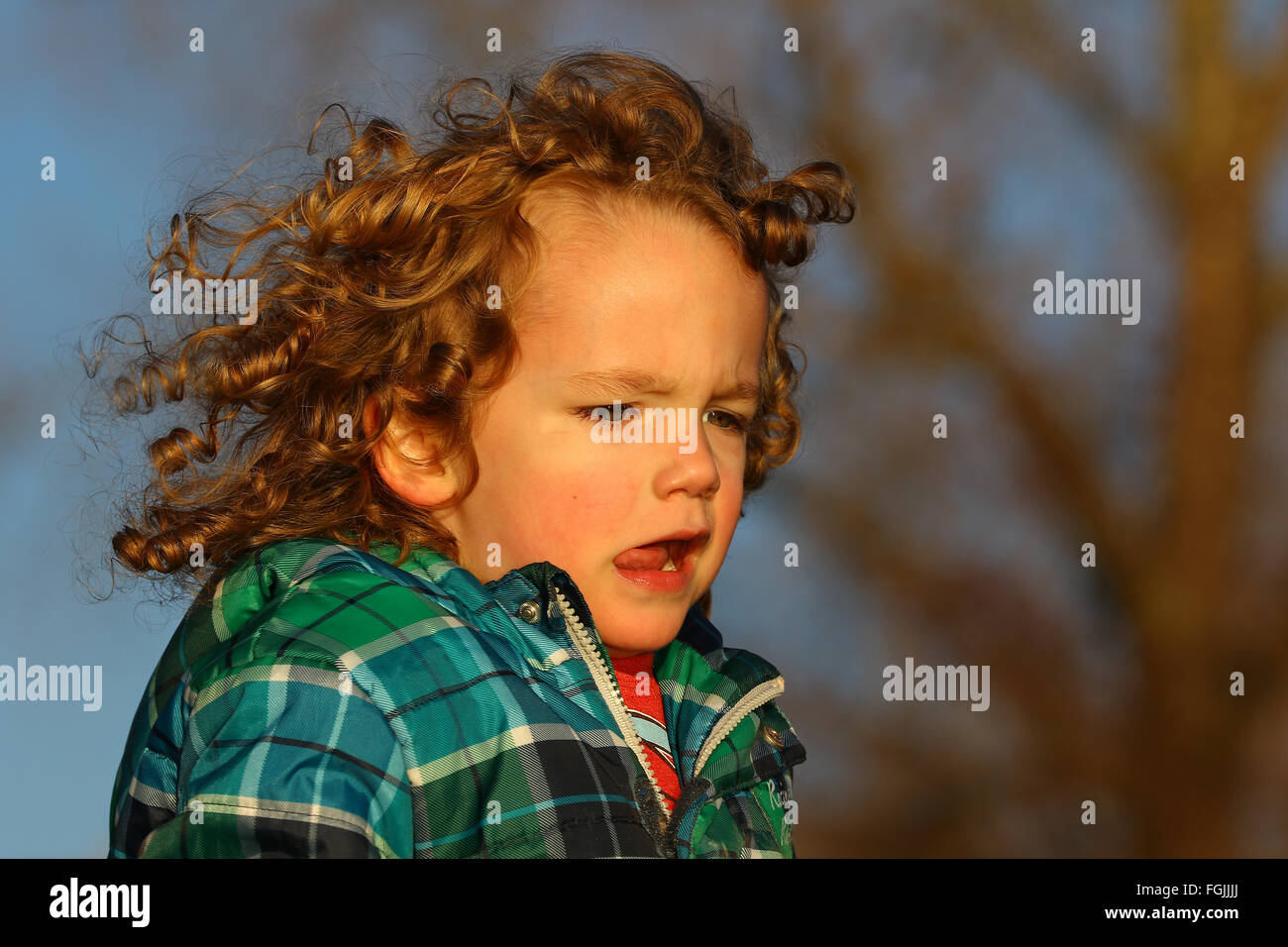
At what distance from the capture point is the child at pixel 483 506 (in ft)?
3.20

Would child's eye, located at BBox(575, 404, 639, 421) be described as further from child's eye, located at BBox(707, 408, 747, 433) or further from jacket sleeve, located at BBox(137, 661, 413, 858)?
jacket sleeve, located at BBox(137, 661, 413, 858)

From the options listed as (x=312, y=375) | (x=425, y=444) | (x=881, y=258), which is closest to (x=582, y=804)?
(x=425, y=444)

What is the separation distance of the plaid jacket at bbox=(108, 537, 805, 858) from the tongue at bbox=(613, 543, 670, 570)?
84 mm

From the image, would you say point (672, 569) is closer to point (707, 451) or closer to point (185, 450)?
point (707, 451)

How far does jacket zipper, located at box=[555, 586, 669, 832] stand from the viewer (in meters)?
1.14

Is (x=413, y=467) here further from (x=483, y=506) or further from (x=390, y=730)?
(x=390, y=730)

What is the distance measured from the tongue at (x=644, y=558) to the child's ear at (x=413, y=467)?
0.18 metres

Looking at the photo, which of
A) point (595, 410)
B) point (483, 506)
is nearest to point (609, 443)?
point (595, 410)

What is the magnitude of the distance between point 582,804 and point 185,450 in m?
0.65

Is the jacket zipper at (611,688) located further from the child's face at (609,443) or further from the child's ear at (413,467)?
the child's ear at (413,467)

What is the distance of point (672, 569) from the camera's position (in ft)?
4.18

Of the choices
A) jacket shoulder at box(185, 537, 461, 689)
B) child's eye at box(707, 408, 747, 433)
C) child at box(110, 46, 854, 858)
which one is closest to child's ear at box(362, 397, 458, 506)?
child at box(110, 46, 854, 858)

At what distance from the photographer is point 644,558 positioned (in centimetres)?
126

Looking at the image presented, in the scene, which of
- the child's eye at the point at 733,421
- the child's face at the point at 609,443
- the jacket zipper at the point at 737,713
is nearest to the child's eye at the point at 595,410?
the child's face at the point at 609,443
